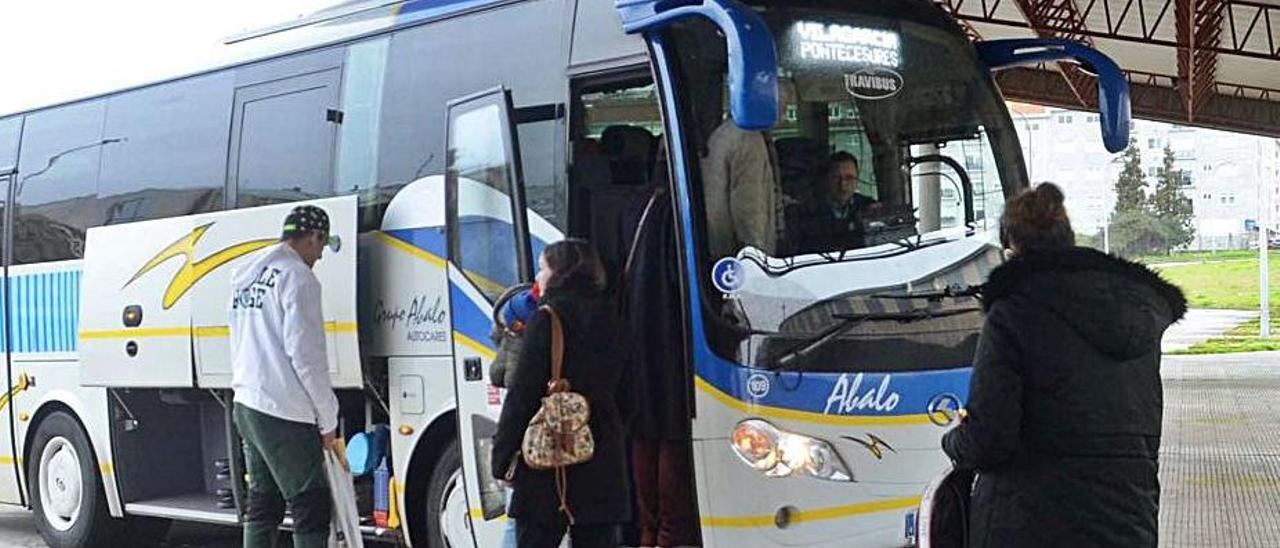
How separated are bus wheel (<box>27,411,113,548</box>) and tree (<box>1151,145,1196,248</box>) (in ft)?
232

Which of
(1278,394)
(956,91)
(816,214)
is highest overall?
(956,91)

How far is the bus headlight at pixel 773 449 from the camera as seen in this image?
6.23 meters

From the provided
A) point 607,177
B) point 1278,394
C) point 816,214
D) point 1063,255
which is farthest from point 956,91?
point 1278,394

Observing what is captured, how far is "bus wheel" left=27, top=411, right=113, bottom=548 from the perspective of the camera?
1000 cm

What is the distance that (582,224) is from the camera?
6.89 m

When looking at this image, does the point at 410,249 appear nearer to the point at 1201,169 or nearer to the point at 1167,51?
the point at 1167,51

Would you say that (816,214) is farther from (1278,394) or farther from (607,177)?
(1278,394)

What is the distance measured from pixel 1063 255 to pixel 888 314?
2071 mm

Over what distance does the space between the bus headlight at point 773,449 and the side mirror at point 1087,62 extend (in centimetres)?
245

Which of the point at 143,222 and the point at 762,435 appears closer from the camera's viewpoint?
the point at 762,435

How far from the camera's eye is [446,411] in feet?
25.1

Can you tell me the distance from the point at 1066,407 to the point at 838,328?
2070 millimetres

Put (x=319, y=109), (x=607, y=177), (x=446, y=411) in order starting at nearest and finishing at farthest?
1. (x=607, y=177)
2. (x=446, y=411)
3. (x=319, y=109)

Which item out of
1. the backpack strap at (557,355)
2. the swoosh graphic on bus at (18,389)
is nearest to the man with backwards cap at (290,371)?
the backpack strap at (557,355)
